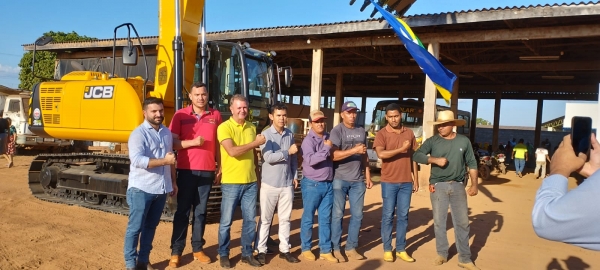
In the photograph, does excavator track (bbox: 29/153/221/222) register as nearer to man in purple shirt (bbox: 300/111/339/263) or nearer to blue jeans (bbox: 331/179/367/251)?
man in purple shirt (bbox: 300/111/339/263)

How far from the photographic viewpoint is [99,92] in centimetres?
663

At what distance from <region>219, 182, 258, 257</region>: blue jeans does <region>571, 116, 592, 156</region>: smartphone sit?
11.5 feet

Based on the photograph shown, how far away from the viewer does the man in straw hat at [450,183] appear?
5.12 meters

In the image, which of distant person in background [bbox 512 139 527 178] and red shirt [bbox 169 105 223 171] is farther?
distant person in background [bbox 512 139 527 178]

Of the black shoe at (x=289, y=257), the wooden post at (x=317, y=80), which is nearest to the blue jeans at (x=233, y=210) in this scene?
the black shoe at (x=289, y=257)

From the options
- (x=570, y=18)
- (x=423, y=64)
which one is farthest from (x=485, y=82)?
(x=423, y=64)

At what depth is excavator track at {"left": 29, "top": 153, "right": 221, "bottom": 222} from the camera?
7.08 m

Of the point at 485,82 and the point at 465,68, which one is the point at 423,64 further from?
the point at 485,82

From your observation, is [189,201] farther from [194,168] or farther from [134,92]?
[134,92]

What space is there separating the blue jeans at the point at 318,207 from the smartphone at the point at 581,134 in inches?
143

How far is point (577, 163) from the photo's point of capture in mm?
1560

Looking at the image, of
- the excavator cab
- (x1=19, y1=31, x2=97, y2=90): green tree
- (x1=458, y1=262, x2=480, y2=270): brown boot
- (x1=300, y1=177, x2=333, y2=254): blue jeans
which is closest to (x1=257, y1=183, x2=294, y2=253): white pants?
(x1=300, y1=177, x2=333, y2=254): blue jeans

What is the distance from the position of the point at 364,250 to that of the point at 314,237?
82 cm

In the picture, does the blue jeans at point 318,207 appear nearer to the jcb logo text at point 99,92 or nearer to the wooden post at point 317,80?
the jcb logo text at point 99,92
